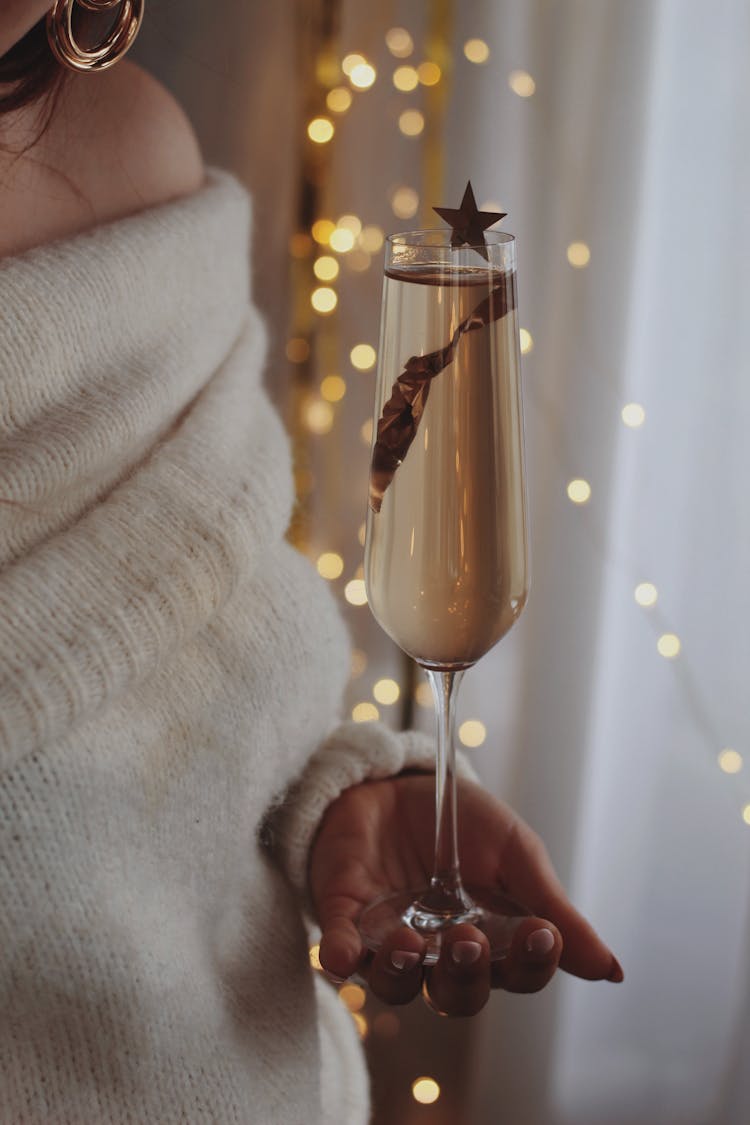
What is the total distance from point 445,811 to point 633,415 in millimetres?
747

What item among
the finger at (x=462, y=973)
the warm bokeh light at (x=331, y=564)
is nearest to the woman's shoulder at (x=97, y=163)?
the finger at (x=462, y=973)

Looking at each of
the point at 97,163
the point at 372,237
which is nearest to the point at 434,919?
the point at 97,163

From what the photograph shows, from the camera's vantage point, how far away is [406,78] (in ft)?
4.34

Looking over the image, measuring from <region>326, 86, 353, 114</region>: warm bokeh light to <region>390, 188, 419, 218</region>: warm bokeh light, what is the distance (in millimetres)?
125

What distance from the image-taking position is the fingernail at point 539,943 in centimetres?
58

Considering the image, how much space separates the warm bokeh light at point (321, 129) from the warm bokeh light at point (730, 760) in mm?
928

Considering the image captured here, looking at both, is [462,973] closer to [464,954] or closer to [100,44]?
[464,954]

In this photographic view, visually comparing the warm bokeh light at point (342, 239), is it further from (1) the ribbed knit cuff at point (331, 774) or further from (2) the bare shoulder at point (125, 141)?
(1) the ribbed knit cuff at point (331, 774)

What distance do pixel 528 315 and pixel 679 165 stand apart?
24 cm

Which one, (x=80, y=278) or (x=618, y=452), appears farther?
(x=618, y=452)

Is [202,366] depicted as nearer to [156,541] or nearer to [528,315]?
[156,541]

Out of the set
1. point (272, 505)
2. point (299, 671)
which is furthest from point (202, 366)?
point (299, 671)

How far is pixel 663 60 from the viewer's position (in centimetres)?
117

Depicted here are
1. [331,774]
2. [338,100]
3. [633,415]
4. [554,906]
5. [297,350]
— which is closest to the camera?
[554,906]
